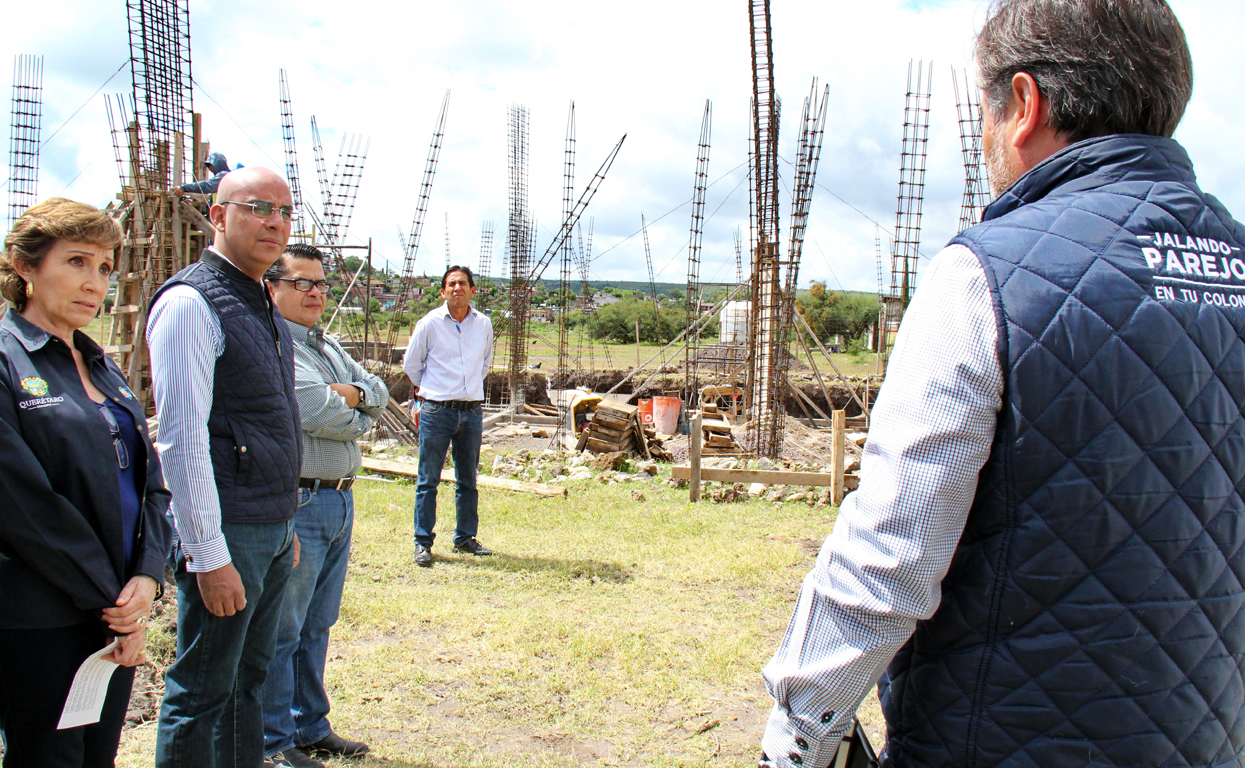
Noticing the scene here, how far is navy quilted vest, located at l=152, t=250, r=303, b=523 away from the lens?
6.91 feet

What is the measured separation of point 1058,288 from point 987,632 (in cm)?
48

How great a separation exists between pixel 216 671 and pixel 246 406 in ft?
2.36

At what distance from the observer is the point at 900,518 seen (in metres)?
1.07

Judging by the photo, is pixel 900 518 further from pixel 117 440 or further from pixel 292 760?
pixel 292 760

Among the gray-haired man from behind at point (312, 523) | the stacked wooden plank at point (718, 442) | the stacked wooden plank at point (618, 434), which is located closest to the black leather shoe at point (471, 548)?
the gray-haired man from behind at point (312, 523)

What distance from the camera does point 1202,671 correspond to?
1.06 metres

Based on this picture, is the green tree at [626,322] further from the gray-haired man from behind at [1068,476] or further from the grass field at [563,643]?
the gray-haired man from behind at [1068,476]

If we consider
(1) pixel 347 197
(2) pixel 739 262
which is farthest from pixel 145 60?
(2) pixel 739 262

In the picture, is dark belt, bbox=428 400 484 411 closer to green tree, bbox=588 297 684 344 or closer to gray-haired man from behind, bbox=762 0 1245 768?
gray-haired man from behind, bbox=762 0 1245 768

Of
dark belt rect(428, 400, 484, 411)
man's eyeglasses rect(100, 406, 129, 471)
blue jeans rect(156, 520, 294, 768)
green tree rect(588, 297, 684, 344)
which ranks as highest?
green tree rect(588, 297, 684, 344)

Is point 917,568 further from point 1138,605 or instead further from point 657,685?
point 657,685

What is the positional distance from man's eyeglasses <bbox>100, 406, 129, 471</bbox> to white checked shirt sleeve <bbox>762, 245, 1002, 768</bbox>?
5.69ft

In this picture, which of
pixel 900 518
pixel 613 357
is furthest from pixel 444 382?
pixel 613 357

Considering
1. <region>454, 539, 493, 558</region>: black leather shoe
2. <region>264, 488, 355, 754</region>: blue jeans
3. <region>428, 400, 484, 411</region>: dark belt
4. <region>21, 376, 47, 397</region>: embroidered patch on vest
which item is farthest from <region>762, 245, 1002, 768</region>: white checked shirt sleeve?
<region>454, 539, 493, 558</region>: black leather shoe
